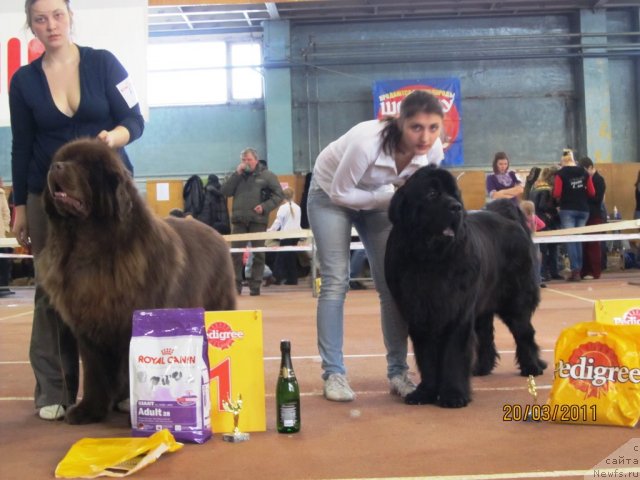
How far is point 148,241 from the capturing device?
10.4 feet

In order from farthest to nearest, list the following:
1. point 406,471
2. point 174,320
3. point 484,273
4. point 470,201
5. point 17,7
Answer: point 470,201
point 17,7
point 484,273
point 174,320
point 406,471

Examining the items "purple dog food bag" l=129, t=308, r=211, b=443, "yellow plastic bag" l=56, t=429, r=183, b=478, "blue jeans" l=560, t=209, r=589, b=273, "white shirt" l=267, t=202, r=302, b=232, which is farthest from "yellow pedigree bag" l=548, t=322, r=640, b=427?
"white shirt" l=267, t=202, r=302, b=232

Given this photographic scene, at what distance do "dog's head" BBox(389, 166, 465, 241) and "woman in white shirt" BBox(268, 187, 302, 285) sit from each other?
Answer: 8.67 metres

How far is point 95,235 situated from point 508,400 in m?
2.10

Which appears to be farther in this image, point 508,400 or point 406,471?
point 508,400

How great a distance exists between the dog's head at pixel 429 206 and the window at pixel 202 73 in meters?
14.2

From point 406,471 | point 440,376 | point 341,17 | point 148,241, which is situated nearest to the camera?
point 406,471

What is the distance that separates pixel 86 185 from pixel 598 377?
2266mm

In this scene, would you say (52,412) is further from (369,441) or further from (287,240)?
(287,240)

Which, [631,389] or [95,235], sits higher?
[95,235]

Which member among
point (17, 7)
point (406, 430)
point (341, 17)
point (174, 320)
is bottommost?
point (406, 430)

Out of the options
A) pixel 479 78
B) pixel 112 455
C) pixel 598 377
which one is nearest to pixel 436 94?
pixel 479 78

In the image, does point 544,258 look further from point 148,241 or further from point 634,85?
point 148,241

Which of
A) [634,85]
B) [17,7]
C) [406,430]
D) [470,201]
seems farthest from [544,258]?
[406,430]
